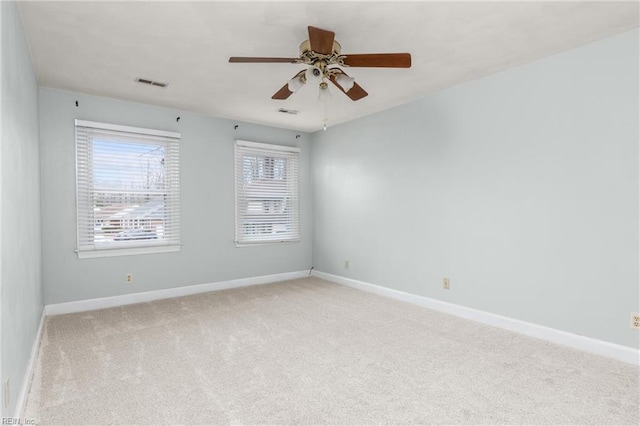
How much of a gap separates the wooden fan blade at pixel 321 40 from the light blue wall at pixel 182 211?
2.99m

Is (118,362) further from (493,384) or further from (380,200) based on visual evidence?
(380,200)

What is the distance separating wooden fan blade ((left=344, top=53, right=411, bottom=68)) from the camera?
2.29 metres

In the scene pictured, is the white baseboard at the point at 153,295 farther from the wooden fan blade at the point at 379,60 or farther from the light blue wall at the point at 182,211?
the wooden fan blade at the point at 379,60

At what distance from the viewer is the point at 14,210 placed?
77.9 inches

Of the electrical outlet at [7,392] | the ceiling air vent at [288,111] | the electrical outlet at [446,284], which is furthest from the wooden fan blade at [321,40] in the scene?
the electrical outlet at [446,284]

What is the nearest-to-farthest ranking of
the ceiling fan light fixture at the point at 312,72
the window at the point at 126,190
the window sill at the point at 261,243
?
the ceiling fan light fixture at the point at 312,72, the window at the point at 126,190, the window sill at the point at 261,243

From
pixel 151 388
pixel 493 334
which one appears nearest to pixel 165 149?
pixel 151 388

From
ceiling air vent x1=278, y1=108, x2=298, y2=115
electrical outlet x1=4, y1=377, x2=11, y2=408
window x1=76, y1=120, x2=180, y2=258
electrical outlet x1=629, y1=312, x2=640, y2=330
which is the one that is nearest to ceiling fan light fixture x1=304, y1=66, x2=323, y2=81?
ceiling air vent x1=278, y1=108, x2=298, y2=115

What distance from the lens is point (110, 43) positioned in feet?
8.91

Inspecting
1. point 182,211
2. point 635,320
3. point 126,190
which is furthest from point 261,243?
point 635,320

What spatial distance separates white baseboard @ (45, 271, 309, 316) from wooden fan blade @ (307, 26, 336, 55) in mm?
3614

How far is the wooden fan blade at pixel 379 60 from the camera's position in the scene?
2287mm

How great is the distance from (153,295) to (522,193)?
169 inches

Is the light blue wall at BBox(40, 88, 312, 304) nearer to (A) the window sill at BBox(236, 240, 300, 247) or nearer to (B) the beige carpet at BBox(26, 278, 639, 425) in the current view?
(A) the window sill at BBox(236, 240, 300, 247)
